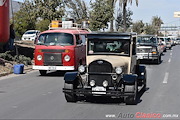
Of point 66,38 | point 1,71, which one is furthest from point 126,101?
point 1,71

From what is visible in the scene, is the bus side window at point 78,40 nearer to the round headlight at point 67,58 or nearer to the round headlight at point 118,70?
the round headlight at point 67,58

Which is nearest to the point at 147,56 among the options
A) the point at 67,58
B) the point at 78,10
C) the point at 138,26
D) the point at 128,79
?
the point at 67,58

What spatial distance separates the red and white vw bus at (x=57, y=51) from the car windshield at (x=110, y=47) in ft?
19.8

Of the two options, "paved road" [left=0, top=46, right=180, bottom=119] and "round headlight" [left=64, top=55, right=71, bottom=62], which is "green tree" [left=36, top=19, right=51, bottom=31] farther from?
"paved road" [left=0, top=46, right=180, bottom=119]

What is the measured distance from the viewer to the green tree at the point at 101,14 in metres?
45.5

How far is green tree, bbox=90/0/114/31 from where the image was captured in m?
45.5

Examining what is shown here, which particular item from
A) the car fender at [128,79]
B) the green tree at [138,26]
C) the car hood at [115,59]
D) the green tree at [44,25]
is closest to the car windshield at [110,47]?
the car hood at [115,59]

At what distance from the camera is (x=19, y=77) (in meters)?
17.2

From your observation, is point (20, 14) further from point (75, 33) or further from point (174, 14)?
point (174, 14)

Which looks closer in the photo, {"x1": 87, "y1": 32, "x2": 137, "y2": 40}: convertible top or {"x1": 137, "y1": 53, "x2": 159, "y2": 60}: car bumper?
{"x1": 87, "y1": 32, "x2": 137, "y2": 40}: convertible top

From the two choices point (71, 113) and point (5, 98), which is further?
point (5, 98)

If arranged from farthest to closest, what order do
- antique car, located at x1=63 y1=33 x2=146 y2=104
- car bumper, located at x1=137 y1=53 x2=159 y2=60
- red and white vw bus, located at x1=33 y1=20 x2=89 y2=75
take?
car bumper, located at x1=137 y1=53 x2=159 y2=60 → red and white vw bus, located at x1=33 y1=20 x2=89 y2=75 → antique car, located at x1=63 y1=33 x2=146 y2=104

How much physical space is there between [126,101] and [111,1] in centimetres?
3552

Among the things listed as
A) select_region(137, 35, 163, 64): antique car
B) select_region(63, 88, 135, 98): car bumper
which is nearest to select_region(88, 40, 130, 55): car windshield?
select_region(63, 88, 135, 98): car bumper
